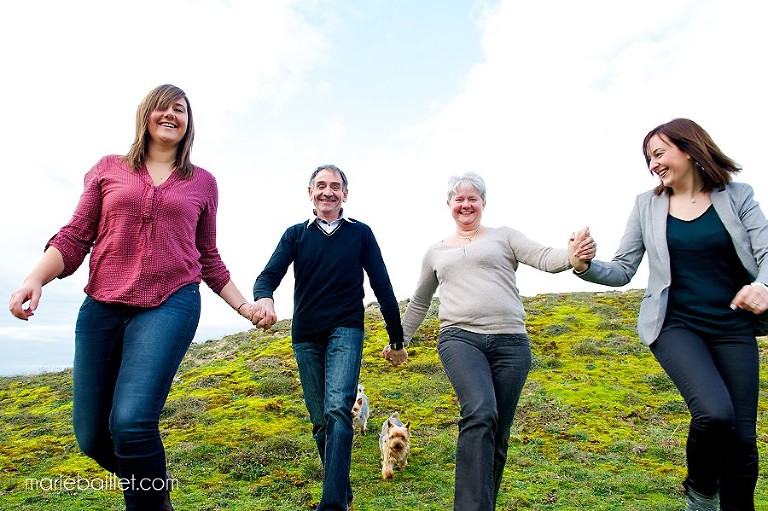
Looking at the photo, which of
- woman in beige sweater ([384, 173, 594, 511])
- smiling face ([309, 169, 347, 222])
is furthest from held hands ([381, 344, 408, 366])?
smiling face ([309, 169, 347, 222])

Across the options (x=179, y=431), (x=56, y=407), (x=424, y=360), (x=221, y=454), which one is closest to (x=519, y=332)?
(x=221, y=454)

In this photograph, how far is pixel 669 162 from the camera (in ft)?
13.0

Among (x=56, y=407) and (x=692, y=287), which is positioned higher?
(x=692, y=287)

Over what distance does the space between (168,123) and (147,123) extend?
15cm

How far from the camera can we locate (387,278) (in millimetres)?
5105

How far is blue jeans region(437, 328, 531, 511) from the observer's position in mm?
3545

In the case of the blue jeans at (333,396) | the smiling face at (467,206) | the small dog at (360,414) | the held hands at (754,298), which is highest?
the smiling face at (467,206)

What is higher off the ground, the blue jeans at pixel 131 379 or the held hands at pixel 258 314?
the held hands at pixel 258 314

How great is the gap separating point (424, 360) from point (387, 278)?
10.9 m

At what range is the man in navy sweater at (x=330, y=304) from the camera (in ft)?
13.6

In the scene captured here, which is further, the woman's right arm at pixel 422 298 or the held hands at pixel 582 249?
the woman's right arm at pixel 422 298

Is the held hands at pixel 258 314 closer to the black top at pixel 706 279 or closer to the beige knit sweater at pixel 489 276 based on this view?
the beige knit sweater at pixel 489 276

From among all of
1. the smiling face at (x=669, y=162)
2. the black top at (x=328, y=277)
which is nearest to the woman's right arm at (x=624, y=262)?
the smiling face at (x=669, y=162)

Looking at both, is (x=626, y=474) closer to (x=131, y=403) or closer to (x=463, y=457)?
(x=463, y=457)
